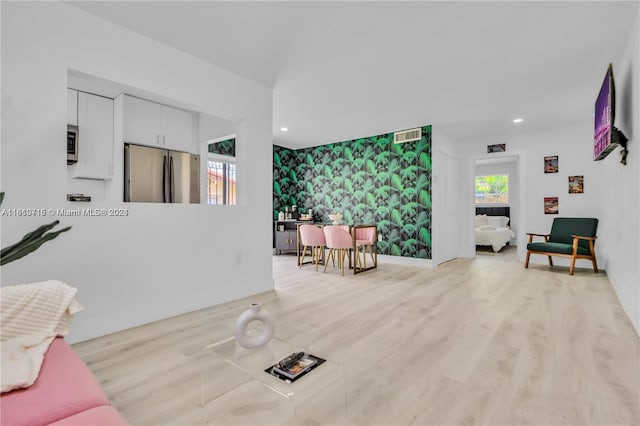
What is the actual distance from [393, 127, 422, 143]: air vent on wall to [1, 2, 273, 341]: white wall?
302cm

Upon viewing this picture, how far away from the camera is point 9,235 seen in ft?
6.75

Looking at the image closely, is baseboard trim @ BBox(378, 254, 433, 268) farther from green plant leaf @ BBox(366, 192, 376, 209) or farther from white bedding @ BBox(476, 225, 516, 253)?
white bedding @ BBox(476, 225, 516, 253)

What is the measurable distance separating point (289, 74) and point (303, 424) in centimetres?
319

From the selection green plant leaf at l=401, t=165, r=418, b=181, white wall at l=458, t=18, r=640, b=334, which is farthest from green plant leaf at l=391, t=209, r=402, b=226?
white wall at l=458, t=18, r=640, b=334

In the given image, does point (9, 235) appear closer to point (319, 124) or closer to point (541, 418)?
point (541, 418)

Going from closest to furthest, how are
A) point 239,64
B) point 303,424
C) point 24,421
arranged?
1. point 24,421
2. point 303,424
3. point 239,64

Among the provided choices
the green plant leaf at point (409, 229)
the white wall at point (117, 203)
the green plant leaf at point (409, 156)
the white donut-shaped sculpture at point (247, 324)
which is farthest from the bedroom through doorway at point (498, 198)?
the white donut-shaped sculpture at point (247, 324)

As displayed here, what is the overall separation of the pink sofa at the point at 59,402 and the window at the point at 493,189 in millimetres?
10102

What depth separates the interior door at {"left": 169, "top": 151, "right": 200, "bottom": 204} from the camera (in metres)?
4.38

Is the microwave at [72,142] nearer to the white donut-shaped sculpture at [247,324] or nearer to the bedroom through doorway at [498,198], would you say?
the white donut-shaped sculpture at [247,324]

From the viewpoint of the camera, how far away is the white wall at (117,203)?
2100 mm

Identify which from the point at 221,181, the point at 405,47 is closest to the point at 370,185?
the point at 221,181

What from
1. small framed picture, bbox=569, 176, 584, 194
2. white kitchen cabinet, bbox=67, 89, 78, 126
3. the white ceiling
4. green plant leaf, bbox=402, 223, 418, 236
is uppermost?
the white ceiling

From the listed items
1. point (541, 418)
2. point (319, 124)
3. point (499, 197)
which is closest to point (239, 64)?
point (319, 124)
